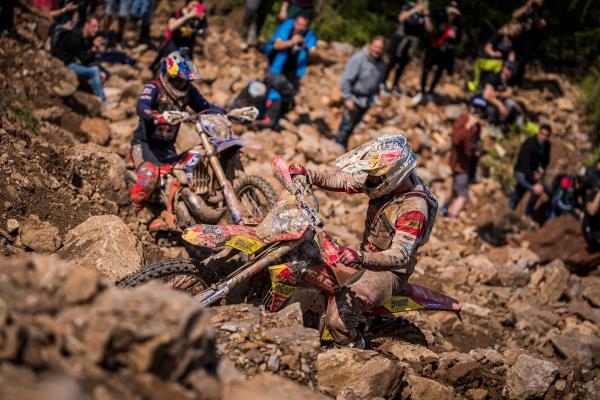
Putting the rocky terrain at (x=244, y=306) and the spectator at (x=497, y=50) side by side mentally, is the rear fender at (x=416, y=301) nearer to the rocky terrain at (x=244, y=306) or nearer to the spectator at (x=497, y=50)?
the rocky terrain at (x=244, y=306)

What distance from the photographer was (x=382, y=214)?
5.80 metres

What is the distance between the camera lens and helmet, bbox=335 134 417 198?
5449mm

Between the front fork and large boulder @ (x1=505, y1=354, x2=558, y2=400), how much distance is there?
10.4 feet

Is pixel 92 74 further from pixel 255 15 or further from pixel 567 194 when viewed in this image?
pixel 567 194

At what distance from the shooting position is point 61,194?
7227 mm

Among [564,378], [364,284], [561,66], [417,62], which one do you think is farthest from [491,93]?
[364,284]

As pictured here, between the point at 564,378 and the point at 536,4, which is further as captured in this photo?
the point at 536,4

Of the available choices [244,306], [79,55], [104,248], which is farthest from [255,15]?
[244,306]

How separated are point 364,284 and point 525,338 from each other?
381cm

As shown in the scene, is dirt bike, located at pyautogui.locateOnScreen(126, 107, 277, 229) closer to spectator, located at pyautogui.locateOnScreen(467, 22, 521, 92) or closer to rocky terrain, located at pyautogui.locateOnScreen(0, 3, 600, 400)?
rocky terrain, located at pyautogui.locateOnScreen(0, 3, 600, 400)

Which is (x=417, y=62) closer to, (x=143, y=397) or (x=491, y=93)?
(x=491, y=93)

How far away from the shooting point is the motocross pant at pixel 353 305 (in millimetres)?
5688

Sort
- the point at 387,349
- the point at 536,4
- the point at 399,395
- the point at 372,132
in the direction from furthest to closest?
1. the point at 536,4
2. the point at 372,132
3. the point at 387,349
4. the point at 399,395

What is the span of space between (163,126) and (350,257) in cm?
382
